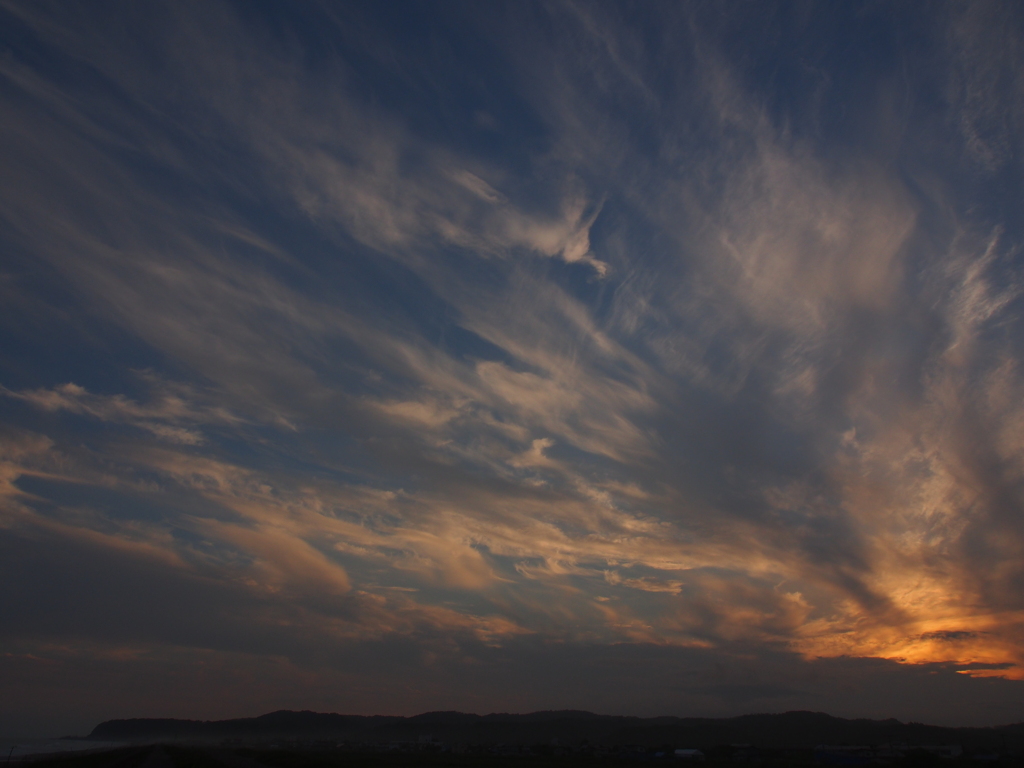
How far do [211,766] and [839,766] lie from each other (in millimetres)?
114871

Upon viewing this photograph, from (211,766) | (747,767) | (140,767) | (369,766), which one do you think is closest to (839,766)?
(747,767)

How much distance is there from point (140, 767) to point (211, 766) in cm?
1444

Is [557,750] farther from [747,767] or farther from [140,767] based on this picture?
[140,767]

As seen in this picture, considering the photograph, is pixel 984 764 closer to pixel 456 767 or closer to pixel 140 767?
pixel 456 767

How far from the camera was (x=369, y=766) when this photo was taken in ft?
326

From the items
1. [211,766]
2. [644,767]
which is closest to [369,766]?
[211,766]

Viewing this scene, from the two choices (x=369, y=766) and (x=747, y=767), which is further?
(x=747, y=767)

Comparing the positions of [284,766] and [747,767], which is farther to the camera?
[747,767]

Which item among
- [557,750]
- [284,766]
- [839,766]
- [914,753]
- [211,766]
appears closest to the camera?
[211,766]

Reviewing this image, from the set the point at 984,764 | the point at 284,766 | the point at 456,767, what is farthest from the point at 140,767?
the point at 984,764

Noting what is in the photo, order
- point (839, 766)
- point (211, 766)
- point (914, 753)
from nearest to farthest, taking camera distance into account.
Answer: point (211, 766)
point (914, 753)
point (839, 766)

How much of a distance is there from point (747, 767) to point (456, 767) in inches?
2128

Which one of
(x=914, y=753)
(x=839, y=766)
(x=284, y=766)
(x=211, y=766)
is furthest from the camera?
(x=839, y=766)

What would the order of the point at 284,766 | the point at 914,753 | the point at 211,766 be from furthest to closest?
the point at 914,753, the point at 284,766, the point at 211,766
